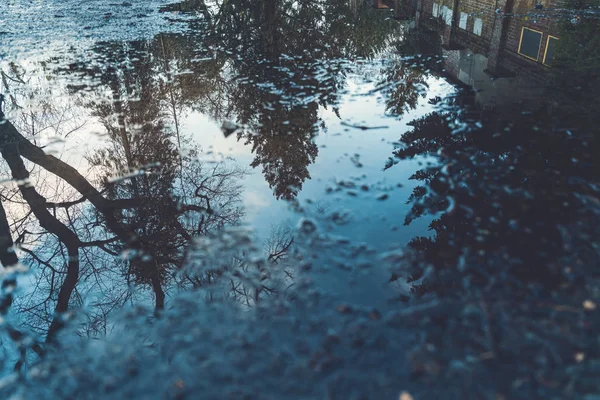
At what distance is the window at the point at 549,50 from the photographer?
33.3 ft

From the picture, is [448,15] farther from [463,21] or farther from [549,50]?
[549,50]

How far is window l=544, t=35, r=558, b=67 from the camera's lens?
33.3 ft

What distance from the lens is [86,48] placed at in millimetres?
11820

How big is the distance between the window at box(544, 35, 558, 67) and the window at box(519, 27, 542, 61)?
0.23 meters

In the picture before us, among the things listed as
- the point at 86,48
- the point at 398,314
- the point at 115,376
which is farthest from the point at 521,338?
the point at 86,48

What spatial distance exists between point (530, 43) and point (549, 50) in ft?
2.84

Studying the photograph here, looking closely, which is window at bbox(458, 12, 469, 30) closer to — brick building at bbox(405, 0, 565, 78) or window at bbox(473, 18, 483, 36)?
brick building at bbox(405, 0, 565, 78)

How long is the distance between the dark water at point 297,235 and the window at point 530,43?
149cm

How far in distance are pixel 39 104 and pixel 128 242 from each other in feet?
17.9

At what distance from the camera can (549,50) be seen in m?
10.9

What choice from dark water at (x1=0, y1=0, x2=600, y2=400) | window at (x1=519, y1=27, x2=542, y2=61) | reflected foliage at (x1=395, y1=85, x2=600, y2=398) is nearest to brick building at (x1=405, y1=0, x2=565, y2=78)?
window at (x1=519, y1=27, x2=542, y2=61)

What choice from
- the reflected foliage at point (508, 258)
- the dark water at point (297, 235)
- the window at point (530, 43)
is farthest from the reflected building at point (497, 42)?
the reflected foliage at point (508, 258)

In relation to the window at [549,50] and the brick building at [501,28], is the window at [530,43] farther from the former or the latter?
the window at [549,50]

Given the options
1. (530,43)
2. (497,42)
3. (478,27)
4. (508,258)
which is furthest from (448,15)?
(508,258)
